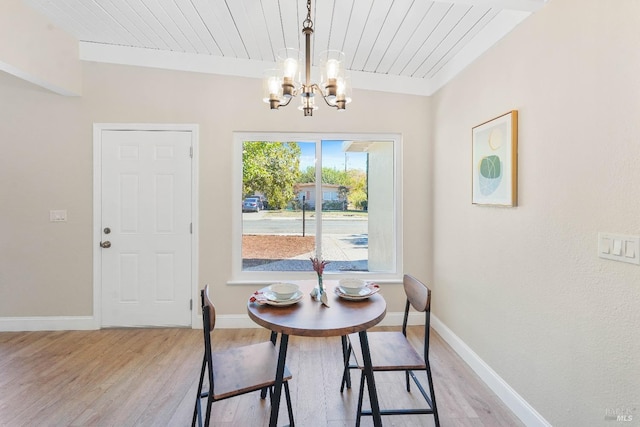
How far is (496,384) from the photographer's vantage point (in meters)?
2.12

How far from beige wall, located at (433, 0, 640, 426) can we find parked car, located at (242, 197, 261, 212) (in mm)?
2067

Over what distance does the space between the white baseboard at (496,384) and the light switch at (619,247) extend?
101 cm

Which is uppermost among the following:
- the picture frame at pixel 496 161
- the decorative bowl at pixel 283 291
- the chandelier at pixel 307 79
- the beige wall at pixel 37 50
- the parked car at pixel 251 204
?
the beige wall at pixel 37 50

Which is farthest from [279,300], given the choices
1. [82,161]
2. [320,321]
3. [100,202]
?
[82,161]

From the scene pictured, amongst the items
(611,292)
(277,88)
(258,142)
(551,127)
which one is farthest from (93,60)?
(611,292)

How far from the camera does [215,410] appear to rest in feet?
6.36

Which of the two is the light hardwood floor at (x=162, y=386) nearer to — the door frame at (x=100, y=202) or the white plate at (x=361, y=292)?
the door frame at (x=100, y=202)

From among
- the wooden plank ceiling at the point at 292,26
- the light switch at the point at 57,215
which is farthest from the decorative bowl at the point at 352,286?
the light switch at the point at 57,215

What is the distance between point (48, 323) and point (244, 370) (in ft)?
9.06

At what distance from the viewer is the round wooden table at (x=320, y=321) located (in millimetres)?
1457

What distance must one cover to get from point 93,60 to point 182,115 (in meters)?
0.99

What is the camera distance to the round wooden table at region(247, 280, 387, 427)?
1.46 meters

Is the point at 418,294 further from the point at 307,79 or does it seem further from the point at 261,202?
the point at 261,202

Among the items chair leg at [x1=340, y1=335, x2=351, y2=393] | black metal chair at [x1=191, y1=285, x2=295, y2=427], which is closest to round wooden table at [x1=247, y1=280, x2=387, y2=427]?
black metal chair at [x1=191, y1=285, x2=295, y2=427]
